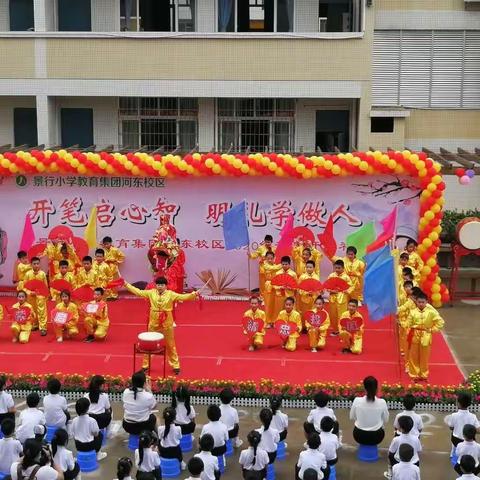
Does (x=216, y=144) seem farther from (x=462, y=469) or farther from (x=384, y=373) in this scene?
(x=462, y=469)

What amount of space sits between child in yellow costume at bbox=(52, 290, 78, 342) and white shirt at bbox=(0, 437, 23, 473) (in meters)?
5.30

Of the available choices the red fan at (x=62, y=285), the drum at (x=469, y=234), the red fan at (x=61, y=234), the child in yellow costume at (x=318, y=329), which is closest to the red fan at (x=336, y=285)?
the child in yellow costume at (x=318, y=329)

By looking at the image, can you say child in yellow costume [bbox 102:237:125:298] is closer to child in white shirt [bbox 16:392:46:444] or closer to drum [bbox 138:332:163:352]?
drum [bbox 138:332:163:352]

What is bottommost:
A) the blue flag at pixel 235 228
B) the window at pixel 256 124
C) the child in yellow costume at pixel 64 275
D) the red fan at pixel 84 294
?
the red fan at pixel 84 294

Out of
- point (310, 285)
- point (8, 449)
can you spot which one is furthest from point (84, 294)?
point (8, 449)

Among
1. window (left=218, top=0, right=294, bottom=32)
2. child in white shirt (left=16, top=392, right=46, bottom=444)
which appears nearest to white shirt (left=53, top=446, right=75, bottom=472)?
child in white shirt (left=16, top=392, right=46, bottom=444)

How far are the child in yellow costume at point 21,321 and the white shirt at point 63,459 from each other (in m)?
5.82

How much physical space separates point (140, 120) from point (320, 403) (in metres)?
13.5

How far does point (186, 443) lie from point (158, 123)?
12782mm

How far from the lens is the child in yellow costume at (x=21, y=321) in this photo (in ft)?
45.0

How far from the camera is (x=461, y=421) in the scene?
9.09 metres

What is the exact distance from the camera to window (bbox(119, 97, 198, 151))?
21.2 m

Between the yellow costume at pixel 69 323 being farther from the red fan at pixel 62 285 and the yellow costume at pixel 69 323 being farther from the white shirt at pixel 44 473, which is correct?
the white shirt at pixel 44 473

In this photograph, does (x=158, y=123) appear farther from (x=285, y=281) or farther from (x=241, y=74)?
(x=285, y=281)
